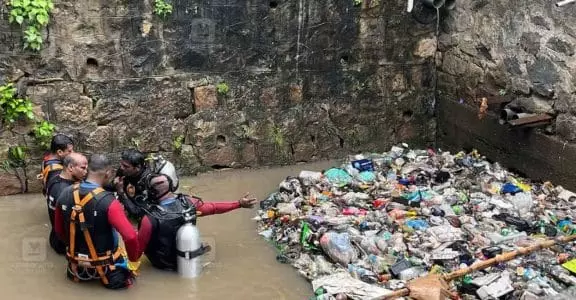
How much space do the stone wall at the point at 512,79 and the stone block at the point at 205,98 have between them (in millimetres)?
2812

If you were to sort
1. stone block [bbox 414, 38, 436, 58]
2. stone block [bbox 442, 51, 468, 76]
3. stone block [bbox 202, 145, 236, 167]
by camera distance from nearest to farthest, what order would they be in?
1. stone block [bbox 202, 145, 236, 167]
2. stone block [bbox 442, 51, 468, 76]
3. stone block [bbox 414, 38, 436, 58]

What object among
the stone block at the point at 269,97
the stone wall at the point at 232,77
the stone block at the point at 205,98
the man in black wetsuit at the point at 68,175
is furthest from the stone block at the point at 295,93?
the man in black wetsuit at the point at 68,175

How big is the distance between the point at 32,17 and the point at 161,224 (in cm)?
271

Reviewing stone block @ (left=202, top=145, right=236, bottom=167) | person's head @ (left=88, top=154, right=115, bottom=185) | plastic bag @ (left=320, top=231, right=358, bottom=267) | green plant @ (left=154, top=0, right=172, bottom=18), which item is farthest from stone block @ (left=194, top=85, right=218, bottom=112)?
person's head @ (left=88, top=154, right=115, bottom=185)

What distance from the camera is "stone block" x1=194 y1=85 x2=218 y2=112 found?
276 inches

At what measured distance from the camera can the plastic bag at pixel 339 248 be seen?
506 centimetres

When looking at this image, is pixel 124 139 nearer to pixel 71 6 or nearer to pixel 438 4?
pixel 71 6

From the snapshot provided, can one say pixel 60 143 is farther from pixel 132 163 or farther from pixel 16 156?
pixel 16 156

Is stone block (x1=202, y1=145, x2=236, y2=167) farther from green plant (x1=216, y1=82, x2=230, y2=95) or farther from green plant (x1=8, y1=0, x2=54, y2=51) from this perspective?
green plant (x1=8, y1=0, x2=54, y2=51)

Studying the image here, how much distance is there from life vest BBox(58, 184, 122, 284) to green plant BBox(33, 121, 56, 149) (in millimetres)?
2190

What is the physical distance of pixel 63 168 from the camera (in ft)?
16.4

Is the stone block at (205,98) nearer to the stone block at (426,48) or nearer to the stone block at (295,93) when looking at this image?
the stone block at (295,93)

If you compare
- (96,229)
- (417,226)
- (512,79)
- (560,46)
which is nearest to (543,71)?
(560,46)

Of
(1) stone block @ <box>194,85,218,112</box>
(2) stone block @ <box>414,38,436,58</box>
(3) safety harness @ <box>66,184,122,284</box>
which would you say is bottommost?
(3) safety harness @ <box>66,184,122,284</box>
